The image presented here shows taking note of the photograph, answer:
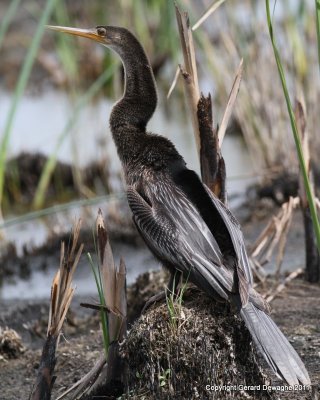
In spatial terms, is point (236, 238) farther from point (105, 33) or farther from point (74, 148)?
point (74, 148)

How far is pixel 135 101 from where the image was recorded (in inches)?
202

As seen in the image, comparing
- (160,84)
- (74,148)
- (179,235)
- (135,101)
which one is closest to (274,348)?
(179,235)

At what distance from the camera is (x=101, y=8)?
37.7 ft

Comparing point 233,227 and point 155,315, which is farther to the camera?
point 233,227

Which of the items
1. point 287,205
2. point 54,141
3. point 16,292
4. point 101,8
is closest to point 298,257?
point 287,205

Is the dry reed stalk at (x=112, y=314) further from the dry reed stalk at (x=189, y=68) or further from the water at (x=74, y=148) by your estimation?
the water at (x=74, y=148)

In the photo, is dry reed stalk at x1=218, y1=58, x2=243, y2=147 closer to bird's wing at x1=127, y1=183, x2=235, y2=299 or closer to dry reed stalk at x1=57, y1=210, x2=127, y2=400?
bird's wing at x1=127, y1=183, x2=235, y2=299

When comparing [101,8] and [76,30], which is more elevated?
[101,8]

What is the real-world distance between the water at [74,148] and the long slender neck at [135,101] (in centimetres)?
151

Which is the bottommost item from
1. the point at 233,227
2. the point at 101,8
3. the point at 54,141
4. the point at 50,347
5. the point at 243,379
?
the point at 243,379

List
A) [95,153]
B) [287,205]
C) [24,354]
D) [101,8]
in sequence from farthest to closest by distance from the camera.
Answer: [101,8]
[95,153]
[287,205]
[24,354]

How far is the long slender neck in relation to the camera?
199 inches

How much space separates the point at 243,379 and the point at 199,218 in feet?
2.58

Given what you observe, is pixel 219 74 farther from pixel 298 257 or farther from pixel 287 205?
pixel 287 205
